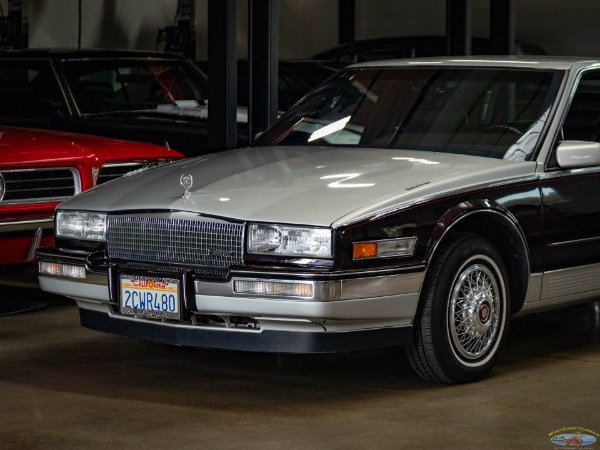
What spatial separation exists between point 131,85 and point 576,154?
5.05 metres

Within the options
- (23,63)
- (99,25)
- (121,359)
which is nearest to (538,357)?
(121,359)

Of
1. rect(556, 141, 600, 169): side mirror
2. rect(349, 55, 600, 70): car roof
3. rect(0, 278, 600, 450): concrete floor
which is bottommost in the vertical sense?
rect(0, 278, 600, 450): concrete floor

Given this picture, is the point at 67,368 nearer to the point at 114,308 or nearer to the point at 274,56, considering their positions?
the point at 114,308

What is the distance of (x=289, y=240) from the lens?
15.7 feet

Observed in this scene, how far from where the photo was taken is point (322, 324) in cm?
483

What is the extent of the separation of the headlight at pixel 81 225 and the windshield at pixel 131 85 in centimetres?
411

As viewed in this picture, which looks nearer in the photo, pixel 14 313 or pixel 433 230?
pixel 433 230

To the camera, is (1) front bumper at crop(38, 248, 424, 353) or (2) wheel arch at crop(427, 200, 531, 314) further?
(2) wheel arch at crop(427, 200, 531, 314)

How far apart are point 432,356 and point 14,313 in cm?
289

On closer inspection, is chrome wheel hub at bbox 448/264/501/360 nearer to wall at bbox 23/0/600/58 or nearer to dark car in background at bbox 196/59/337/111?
dark car in background at bbox 196/59/337/111

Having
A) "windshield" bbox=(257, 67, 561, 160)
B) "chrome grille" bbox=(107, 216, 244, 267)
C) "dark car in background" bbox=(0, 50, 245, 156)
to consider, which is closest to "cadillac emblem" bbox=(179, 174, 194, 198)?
"chrome grille" bbox=(107, 216, 244, 267)

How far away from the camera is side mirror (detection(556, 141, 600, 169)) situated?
5.57 meters

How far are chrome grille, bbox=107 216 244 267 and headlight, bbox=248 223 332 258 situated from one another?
0.07 metres

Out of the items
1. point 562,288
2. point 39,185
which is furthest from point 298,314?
point 39,185
